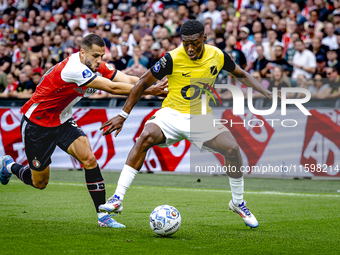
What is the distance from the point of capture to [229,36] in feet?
41.4

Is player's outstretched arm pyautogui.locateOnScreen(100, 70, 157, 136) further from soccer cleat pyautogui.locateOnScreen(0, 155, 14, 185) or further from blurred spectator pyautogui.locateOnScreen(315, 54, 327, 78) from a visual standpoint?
blurred spectator pyautogui.locateOnScreen(315, 54, 327, 78)

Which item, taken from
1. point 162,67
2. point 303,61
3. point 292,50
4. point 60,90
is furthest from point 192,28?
point 292,50

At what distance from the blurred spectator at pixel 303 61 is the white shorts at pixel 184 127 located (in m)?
6.33

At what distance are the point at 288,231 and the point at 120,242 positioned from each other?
6.82ft

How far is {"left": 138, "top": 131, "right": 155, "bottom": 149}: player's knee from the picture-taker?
5.57 m

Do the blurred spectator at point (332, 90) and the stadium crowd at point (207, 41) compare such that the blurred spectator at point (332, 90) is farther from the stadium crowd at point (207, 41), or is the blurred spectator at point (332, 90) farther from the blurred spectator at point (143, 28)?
the blurred spectator at point (143, 28)

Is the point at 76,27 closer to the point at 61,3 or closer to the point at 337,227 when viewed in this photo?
the point at 61,3

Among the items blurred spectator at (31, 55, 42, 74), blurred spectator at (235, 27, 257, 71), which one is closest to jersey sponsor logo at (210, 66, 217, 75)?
blurred spectator at (235, 27, 257, 71)

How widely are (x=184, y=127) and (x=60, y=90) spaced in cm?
163

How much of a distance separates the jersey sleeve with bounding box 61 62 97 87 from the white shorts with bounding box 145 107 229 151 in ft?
3.01

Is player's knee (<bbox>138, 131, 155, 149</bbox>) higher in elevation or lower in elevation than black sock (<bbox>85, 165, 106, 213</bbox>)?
higher

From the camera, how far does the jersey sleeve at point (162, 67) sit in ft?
18.6

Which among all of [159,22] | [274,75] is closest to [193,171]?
[274,75]

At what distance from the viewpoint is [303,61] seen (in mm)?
11742
